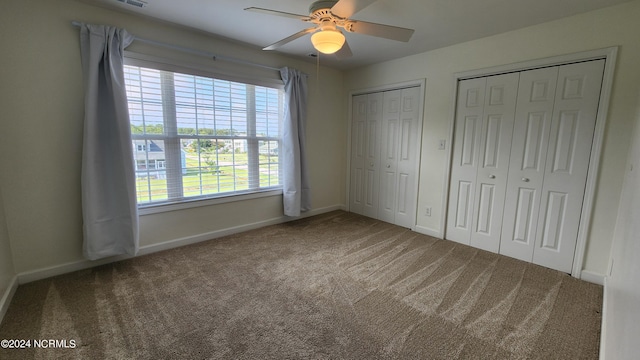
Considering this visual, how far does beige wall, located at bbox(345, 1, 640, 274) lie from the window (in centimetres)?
208

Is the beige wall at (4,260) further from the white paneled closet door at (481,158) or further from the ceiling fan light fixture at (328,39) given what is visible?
the white paneled closet door at (481,158)

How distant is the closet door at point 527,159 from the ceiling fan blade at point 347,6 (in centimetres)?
211

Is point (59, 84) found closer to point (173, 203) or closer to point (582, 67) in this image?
Result: point (173, 203)

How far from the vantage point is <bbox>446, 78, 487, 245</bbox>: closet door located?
3.01 metres

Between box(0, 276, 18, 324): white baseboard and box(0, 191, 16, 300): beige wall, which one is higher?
box(0, 191, 16, 300): beige wall

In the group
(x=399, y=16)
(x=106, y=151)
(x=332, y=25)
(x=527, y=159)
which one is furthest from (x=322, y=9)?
(x=527, y=159)

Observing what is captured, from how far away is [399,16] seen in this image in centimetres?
238

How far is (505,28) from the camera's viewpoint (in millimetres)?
2617

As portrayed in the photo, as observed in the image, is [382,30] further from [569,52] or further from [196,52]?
[196,52]

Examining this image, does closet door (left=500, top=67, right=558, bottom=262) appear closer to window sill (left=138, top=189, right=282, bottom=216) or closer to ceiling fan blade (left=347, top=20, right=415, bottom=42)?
ceiling fan blade (left=347, top=20, right=415, bottom=42)

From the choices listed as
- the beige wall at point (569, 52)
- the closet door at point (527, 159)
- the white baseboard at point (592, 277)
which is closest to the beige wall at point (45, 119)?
the beige wall at point (569, 52)

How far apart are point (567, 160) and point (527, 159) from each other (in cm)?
30

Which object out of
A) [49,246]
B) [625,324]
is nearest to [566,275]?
[625,324]

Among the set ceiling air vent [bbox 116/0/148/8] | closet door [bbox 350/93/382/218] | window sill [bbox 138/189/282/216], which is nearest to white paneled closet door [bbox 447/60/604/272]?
closet door [bbox 350/93/382/218]
